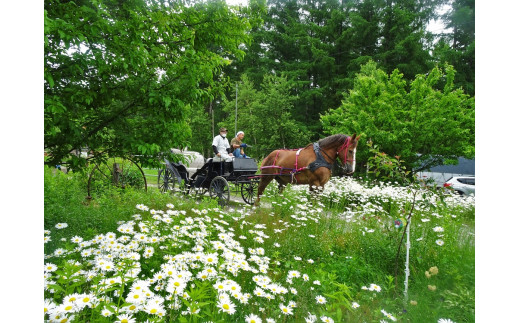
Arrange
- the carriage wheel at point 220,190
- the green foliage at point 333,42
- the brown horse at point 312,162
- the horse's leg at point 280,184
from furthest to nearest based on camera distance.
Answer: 1. the horse's leg at point 280,184
2. the carriage wheel at point 220,190
3. the brown horse at point 312,162
4. the green foliage at point 333,42

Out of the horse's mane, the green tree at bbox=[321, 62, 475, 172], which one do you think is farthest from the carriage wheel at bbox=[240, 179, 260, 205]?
the green tree at bbox=[321, 62, 475, 172]

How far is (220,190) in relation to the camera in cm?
634

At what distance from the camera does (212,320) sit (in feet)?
4.77

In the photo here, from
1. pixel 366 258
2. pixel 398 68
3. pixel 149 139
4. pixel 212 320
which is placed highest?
pixel 398 68

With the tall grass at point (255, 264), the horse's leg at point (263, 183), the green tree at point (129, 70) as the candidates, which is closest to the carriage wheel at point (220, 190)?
the horse's leg at point (263, 183)

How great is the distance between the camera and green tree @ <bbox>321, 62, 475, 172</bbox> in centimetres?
447

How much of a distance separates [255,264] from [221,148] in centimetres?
416

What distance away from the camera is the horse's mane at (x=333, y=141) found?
561 cm

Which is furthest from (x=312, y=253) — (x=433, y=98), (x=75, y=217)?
(x=433, y=98)

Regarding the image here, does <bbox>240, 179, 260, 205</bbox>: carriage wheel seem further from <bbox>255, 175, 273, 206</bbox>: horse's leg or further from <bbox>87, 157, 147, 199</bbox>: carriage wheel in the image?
<bbox>87, 157, 147, 199</bbox>: carriage wheel

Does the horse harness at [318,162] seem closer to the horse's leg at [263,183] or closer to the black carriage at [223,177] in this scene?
the horse's leg at [263,183]

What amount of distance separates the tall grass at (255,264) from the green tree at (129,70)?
755 mm
